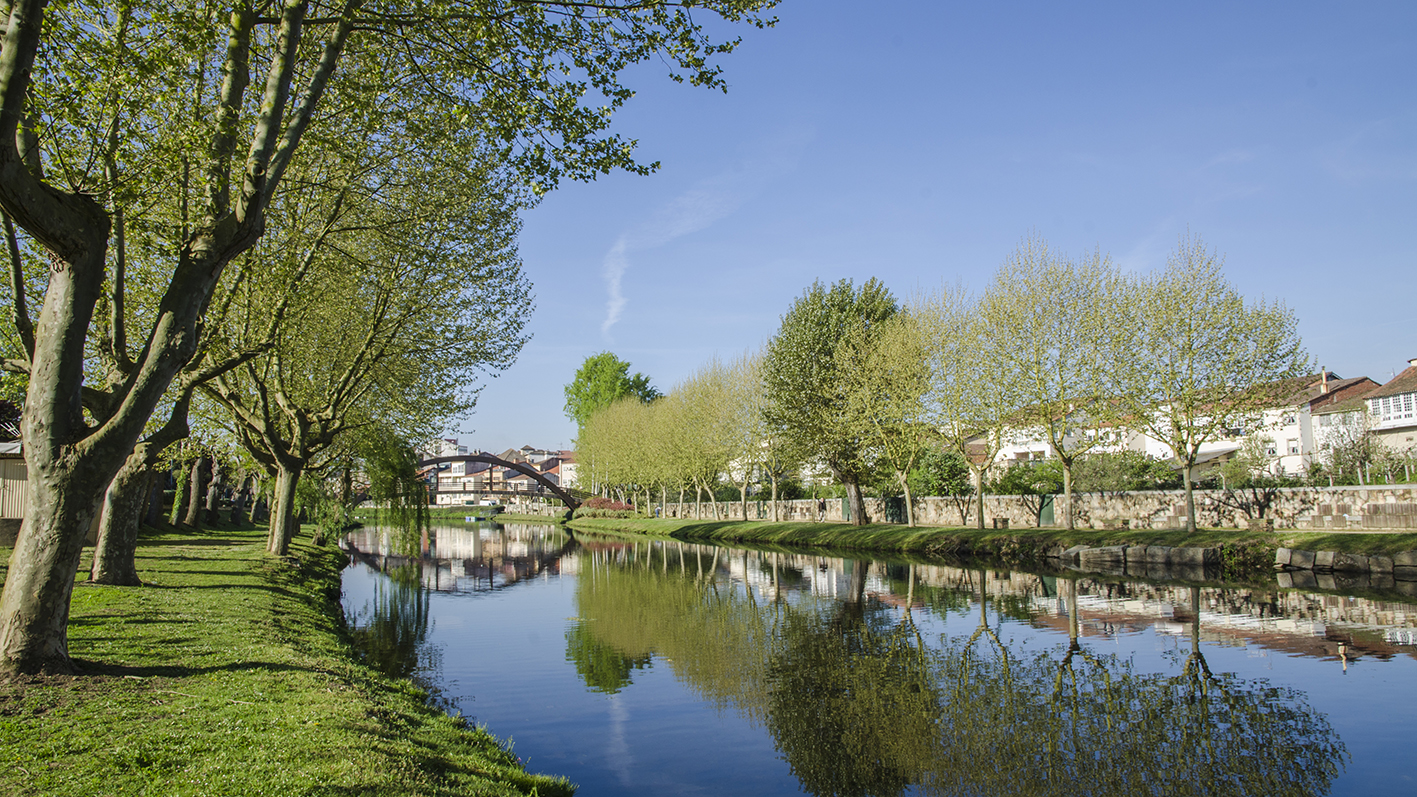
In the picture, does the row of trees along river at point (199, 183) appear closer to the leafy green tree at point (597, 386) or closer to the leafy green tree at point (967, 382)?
the leafy green tree at point (967, 382)

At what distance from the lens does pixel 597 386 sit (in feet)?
294

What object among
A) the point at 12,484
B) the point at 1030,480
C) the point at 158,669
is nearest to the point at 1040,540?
the point at 1030,480

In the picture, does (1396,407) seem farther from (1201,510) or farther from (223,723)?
(223,723)

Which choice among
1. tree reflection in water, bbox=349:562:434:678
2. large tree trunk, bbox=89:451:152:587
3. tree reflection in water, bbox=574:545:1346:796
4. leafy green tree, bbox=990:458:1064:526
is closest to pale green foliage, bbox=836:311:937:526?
leafy green tree, bbox=990:458:1064:526

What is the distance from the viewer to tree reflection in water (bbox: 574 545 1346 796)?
26.8 feet

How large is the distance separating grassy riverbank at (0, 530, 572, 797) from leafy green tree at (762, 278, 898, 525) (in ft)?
102

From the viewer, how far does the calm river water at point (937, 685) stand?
8492 mm

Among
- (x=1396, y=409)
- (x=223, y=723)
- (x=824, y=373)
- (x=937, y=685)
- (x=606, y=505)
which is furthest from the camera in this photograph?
(x=606, y=505)

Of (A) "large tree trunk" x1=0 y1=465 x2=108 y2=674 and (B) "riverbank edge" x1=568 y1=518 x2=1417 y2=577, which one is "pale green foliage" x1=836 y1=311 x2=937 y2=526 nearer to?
(B) "riverbank edge" x1=568 y1=518 x2=1417 y2=577

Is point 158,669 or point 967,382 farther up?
point 967,382

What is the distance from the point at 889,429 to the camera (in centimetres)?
3872

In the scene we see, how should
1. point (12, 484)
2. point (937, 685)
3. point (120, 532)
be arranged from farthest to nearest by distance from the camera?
point (12, 484) < point (120, 532) < point (937, 685)

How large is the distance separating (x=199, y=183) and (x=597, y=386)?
77.7 meters

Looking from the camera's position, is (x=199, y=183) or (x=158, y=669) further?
(x=199, y=183)
